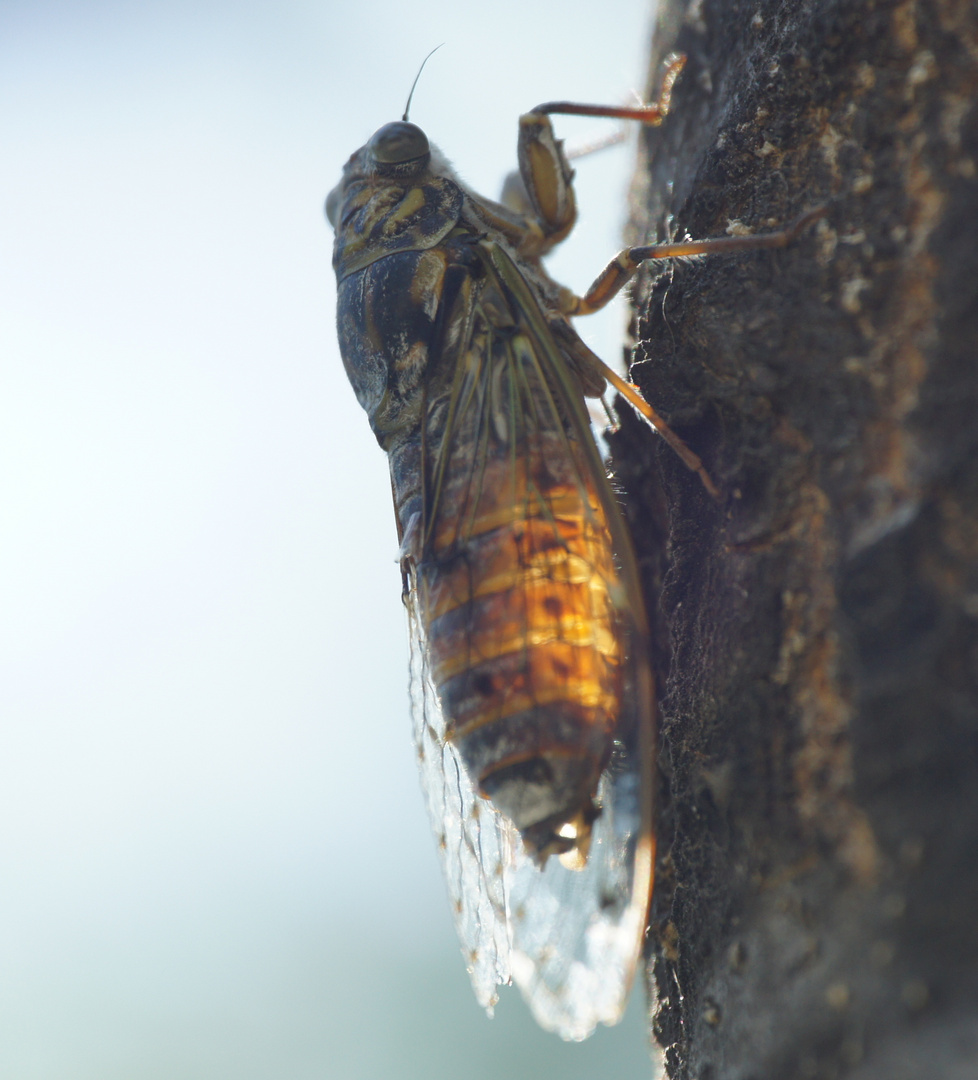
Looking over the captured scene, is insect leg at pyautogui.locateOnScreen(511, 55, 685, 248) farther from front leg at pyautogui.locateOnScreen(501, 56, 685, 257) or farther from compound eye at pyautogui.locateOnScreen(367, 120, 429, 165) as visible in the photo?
compound eye at pyautogui.locateOnScreen(367, 120, 429, 165)

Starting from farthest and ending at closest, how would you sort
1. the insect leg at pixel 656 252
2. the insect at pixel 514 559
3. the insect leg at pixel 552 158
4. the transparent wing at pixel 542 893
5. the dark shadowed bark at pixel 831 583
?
the insect leg at pixel 552 158
the insect at pixel 514 559
the transparent wing at pixel 542 893
the insect leg at pixel 656 252
the dark shadowed bark at pixel 831 583

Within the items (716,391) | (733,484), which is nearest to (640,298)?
(716,391)

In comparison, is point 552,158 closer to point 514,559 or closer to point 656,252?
point 656,252

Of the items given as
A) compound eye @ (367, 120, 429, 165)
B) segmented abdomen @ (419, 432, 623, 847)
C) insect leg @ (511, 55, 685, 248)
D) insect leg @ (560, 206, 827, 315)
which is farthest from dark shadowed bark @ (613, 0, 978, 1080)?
compound eye @ (367, 120, 429, 165)

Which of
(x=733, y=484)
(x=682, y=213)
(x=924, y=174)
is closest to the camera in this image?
(x=924, y=174)

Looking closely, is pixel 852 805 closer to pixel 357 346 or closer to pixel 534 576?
pixel 534 576

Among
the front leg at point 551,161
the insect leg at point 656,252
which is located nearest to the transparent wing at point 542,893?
the insect leg at point 656,252

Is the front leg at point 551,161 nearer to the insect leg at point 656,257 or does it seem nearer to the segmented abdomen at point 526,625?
the insect leg at point 656,257

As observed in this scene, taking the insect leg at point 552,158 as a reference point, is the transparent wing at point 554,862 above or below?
below
